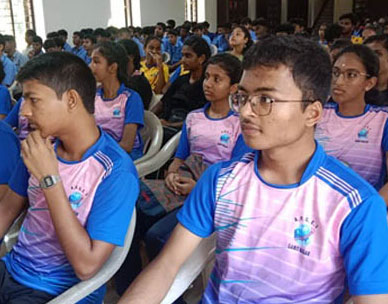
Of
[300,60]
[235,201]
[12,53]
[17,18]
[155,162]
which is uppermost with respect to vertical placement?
[17,18]

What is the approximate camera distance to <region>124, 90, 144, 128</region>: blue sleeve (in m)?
2.56

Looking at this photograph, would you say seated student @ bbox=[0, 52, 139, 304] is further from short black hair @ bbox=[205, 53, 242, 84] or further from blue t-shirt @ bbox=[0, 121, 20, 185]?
short black hair @ bbox=[205, 53, 242, 84]

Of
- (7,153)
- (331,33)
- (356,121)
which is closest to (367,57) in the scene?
(356,121)

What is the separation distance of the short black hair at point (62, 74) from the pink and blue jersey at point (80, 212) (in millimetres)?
154

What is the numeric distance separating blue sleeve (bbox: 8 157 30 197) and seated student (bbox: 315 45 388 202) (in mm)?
1292

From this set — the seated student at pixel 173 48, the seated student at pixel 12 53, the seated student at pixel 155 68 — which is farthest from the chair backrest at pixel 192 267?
the seated student at pixel 173 48

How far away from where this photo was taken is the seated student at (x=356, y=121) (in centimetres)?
188

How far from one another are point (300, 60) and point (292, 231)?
410 mm

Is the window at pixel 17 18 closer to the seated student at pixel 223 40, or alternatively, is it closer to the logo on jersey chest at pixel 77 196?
the seated student at pixel 223 40

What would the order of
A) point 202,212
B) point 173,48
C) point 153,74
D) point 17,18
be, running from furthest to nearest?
1. point 17,18
2. point 173,48
3. point 153,74
4. point 202,212

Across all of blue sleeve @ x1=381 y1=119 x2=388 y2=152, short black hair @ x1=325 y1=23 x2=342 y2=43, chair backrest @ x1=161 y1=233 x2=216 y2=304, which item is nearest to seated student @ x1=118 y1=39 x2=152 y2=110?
blue sleeve @ x1=381 y1=119 x2=388 y2=152

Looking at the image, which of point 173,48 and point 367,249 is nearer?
point 367,249

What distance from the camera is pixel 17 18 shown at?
29.0ft

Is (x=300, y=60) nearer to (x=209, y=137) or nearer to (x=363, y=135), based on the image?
(x=363, y=135)
